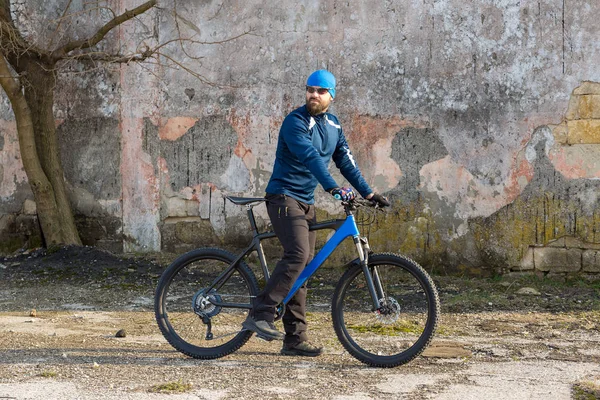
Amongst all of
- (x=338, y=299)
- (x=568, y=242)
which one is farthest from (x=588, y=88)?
(x=338, y=299)

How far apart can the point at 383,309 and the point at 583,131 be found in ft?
12.5

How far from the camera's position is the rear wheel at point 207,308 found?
214 inches

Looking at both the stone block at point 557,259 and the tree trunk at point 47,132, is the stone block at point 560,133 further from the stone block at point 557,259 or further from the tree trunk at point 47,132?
the tree trunk at point 47,132

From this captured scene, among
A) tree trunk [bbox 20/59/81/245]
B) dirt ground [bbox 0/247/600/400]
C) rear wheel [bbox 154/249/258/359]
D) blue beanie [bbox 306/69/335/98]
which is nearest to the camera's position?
dirt ground [bbox 0/247/600/400]

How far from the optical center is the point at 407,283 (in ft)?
17.7

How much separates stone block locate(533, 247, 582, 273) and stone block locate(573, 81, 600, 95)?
1496 millimetres

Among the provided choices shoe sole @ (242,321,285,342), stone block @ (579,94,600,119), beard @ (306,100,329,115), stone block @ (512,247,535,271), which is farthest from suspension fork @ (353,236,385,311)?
stone block @ (579,94,600,119)

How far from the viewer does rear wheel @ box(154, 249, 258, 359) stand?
5426mm

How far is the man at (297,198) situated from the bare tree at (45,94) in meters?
3.84

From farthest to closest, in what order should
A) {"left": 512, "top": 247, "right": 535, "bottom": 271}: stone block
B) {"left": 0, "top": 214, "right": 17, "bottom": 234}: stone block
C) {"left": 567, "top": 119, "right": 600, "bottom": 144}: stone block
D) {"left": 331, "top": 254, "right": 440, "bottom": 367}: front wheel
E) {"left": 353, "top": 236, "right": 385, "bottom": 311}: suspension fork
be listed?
{"left": 0, "top": 214, "right": 17, "bottom": 234}: stone block, {"left": 512, "top": 247, "right": 535, "bottom": 271}: stone block, {"left": 567, "top": 119, "right": 600, "bottom": 144}: stone block, {"left": 353, "top": 236, "right": 385, "bottom": 311}: suspension fork, {"left": 331, "top": 254, "right": 440, "bottom": 367}: front wheel

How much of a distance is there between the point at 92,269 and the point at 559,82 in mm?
4978

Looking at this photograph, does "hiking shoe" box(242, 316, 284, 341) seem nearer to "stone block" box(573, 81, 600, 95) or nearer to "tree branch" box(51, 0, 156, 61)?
"stone block" box(573, 81, 600, 95)

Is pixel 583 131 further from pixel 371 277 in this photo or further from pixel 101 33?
pixel 101 33

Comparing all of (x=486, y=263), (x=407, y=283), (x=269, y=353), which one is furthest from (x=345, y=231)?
(x=486, y=263)
